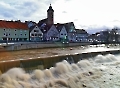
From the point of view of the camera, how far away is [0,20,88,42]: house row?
167ft

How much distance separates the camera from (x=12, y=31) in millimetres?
52375

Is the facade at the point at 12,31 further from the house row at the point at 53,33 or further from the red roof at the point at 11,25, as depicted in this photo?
the house row at the point at 53,33

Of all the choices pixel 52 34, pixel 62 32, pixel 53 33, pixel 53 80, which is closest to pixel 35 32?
pixel 52 34

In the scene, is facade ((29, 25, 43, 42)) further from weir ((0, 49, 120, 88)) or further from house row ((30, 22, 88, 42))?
weir ((0, 49, 120, 88))

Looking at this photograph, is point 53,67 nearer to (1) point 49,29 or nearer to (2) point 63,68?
(2) point 63,68

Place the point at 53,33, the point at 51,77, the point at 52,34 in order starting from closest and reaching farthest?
the point at 51,77
the point at 52,34
the point at 53,33

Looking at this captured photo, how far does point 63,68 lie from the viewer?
1274 centimetres

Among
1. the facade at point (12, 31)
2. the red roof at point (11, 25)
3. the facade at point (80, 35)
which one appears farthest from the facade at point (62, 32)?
the red roof at point (11, 25)

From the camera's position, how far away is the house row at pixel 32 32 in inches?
2008

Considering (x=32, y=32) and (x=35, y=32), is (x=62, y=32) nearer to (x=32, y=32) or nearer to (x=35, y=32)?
(x=35, y=32)

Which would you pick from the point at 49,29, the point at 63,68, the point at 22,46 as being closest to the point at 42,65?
the point at 63,68

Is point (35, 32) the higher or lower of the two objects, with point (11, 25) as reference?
lower

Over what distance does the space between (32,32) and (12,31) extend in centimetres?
721

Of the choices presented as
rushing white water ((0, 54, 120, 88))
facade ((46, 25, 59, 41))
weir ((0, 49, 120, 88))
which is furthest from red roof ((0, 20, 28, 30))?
rushing white water ((0, 54, 120, 88))
